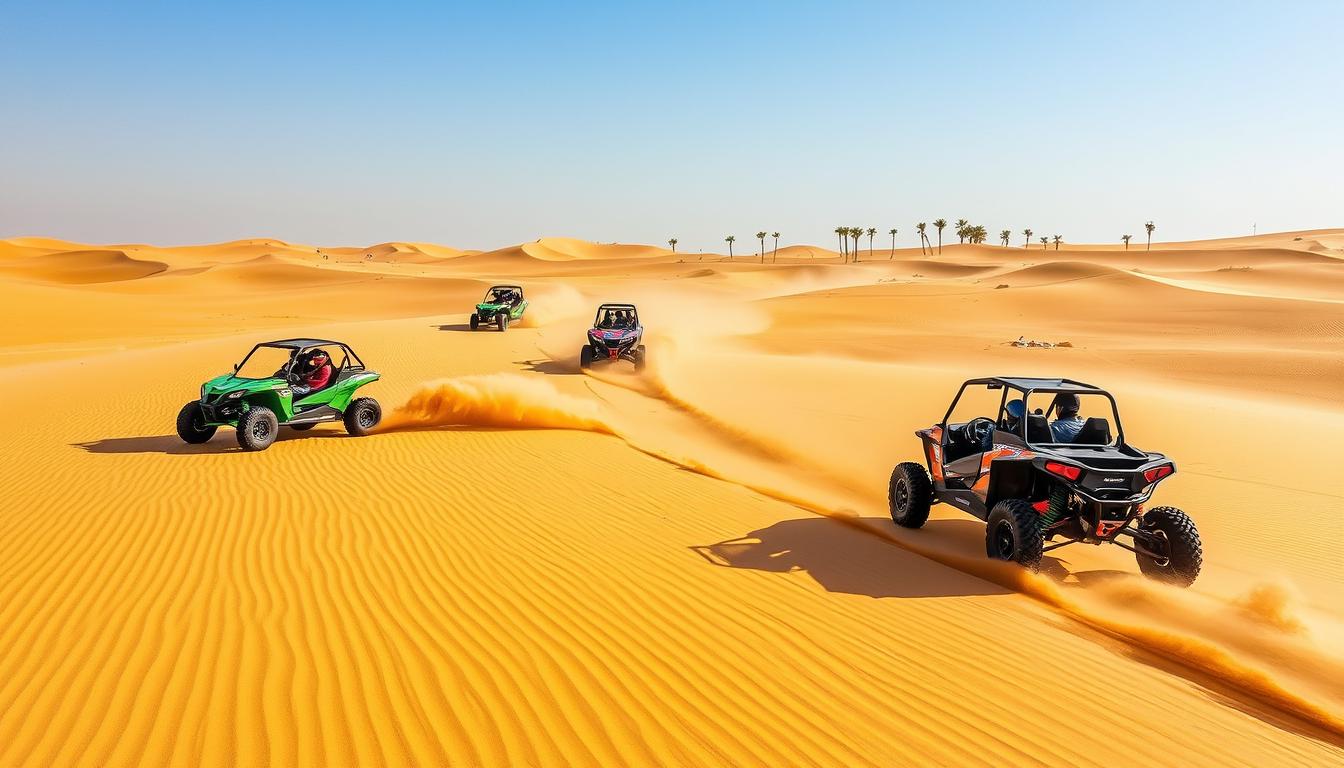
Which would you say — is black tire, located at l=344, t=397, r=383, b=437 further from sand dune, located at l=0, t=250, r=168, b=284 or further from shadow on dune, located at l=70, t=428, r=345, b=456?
sand dune, located at l=0, t=250, r=168, b=284

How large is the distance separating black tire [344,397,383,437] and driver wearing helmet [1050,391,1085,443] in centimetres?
1109

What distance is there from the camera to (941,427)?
9.12 meters

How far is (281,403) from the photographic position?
12.7 metres

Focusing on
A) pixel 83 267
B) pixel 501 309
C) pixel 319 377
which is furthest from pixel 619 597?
pixel 83 267

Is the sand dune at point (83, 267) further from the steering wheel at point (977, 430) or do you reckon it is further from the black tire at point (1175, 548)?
the black tire at point (1175, 548)

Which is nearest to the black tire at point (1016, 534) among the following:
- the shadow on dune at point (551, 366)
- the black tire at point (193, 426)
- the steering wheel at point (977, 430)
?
the steering wheel at point (977, 430)

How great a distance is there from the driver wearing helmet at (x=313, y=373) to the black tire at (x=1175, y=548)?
1226 centimetres

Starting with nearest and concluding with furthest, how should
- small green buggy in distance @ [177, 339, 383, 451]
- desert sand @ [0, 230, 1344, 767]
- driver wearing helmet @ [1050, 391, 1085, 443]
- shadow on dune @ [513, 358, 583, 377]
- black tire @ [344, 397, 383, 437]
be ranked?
desert sand @ [0, 230, 1344, 767], driver wearing helmet @ [1050, 391, 1085, 443], small green buggy in distance @ [177, 339, 383, 451], black tire @ [344, 397, 383, 437], shadow on dune @ [513, 358, 583, 377]

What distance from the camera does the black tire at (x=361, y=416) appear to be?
1362cm

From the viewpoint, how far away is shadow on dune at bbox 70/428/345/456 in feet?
40.3

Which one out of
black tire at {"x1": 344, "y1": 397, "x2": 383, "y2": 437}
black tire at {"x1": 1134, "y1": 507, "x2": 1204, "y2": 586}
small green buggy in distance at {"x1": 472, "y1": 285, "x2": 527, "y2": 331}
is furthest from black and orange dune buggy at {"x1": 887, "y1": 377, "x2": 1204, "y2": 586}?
small green buggy in distance at {"x1": 472, "y1": 285, "x2": 527, "y2": 331}

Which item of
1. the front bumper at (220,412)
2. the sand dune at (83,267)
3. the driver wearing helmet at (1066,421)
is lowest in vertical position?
the front bumper at (220,412)

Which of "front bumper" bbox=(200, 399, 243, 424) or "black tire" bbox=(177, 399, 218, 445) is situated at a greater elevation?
"front bumper" bbox=(200, 399, 243, 424)

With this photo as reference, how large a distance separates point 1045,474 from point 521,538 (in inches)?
204
